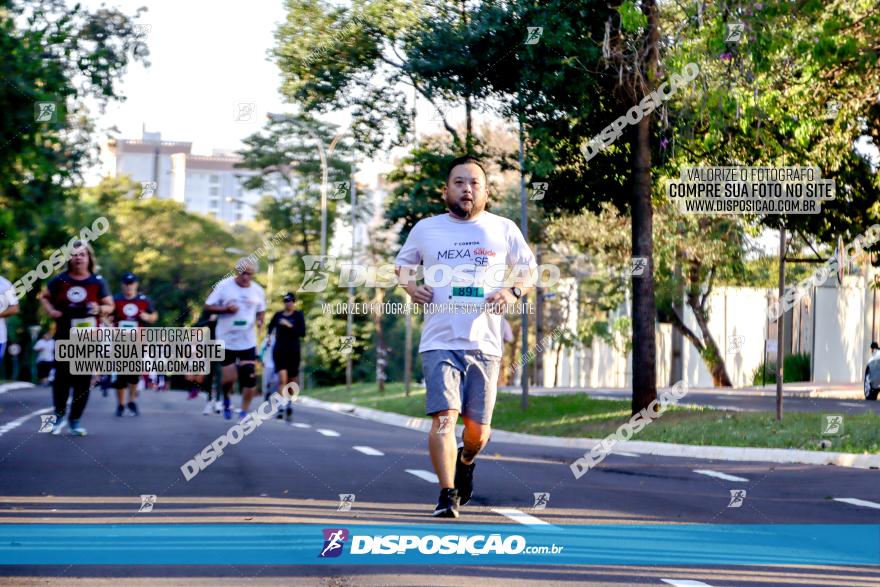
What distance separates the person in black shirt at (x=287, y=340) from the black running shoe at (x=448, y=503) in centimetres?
1193

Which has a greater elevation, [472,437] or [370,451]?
[472,437]

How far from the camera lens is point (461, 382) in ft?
27.3

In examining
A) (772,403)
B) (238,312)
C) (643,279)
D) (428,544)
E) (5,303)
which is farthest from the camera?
(772,403)

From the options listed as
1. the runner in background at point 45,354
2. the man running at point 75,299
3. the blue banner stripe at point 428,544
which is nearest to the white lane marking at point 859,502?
the blue banner stripe at point 428,544

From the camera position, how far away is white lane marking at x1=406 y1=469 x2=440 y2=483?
11.0 meters

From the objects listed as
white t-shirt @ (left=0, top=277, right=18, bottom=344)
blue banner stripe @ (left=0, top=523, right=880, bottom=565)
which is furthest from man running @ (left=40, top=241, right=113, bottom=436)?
blue banner stripe @ (left=0, top=523, right=880, bottom=565)

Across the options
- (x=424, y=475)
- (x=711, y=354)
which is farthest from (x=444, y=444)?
(x=711, y=354)

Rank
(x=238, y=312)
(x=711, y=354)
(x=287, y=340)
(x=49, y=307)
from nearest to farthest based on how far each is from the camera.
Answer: (x=49, y=307) → (x=238, y=312) → (x=287, y=340) → (x=711, y=354)

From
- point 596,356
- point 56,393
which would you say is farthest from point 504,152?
point 596,356

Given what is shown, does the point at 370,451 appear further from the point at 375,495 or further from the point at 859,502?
the point at 859,502

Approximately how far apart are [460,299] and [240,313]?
31.8 ft

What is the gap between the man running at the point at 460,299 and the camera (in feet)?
26.7

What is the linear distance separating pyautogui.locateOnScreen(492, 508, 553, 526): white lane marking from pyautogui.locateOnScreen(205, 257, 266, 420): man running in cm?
878

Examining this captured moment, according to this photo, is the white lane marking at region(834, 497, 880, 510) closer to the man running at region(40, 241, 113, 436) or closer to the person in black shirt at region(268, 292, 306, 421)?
the man running at region(40, 241, 113, 436)
